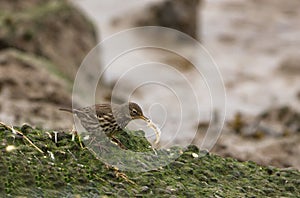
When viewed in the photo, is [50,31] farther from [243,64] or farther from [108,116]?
[108,116]

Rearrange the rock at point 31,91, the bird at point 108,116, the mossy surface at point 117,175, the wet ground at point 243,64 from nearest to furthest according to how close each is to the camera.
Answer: the mossy surface at point 117,175 < the bird at point 108,116 < the rock at point 31,91 < the wet ground at point 243,64

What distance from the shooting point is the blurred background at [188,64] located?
1267 cm

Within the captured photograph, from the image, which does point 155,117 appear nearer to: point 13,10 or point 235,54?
point 13,10

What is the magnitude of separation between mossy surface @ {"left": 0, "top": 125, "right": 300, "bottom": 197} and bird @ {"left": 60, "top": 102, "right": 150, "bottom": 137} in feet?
0.52

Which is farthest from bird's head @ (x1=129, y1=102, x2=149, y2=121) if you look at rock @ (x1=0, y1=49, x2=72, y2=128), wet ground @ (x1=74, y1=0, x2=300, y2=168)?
rock @ (x1=0, y1=49, x2=72, y2=128)

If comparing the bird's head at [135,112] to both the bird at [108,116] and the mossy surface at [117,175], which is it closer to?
the bird at [108,116]

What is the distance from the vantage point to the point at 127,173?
6.33 m

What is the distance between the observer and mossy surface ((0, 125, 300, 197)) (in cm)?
600

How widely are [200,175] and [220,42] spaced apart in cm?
1623

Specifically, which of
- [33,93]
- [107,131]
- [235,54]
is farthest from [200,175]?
[235,54]

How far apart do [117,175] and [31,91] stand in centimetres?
709

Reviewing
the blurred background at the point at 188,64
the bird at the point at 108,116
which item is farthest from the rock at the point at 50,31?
the bird at the point at 108,116

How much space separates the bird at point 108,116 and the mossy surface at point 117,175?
0.52 feet

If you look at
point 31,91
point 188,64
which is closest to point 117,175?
point 31,91
